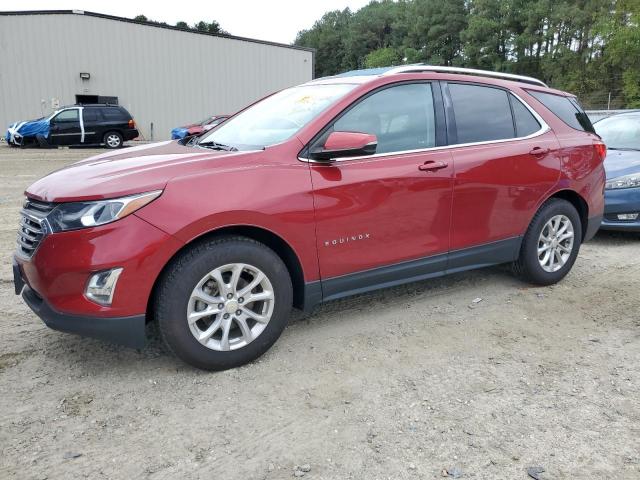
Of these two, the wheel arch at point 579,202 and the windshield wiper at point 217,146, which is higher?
the windshield wiper at point 217,146

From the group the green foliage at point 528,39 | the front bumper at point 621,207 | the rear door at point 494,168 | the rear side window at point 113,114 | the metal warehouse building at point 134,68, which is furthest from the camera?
the green foliage at point 528,39

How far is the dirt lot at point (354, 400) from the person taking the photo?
8.00 ft

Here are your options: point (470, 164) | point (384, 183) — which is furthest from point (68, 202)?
point (470, 164)

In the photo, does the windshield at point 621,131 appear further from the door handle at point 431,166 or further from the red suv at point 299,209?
the door handle at point 431,166

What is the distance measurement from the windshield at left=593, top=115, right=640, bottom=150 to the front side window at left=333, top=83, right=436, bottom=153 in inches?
182

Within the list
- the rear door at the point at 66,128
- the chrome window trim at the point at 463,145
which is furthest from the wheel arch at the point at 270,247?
the rear door at the point at 66,128

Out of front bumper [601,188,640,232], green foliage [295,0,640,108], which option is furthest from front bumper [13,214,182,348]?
green foliage [295,0,640,108]

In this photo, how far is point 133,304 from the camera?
2871 mm

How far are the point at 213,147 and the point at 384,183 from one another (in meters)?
1.16

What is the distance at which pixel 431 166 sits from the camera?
3.81 m

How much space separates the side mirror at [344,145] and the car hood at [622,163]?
4468 mm

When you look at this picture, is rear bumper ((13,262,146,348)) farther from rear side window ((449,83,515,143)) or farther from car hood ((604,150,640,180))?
Result: car hood ((604,150,640,180))

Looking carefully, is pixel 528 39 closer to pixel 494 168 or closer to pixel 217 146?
pixel 494 168

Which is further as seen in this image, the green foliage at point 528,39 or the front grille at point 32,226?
the green foliage at point 528,39
